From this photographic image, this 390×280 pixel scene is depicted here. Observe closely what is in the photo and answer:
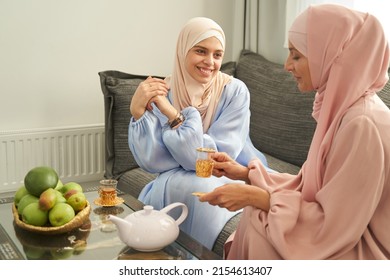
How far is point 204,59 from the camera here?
2.40 metres

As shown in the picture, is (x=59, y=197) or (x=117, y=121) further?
(x=117, y=121)

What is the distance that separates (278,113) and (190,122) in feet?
2.81

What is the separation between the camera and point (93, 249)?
1732 millimetres

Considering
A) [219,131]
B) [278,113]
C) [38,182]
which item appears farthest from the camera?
[278,113]

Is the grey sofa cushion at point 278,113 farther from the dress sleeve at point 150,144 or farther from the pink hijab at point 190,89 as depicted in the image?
the dress sleeve at point 150,144

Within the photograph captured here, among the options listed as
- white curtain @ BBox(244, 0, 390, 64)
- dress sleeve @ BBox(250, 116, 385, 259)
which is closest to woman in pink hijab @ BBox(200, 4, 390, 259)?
dress sleeve @ BBox(250, 116, 385, 259)

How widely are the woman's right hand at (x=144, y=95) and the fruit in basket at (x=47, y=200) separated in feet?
2.41

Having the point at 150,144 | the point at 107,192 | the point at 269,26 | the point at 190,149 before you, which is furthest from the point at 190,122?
the point at 269,26

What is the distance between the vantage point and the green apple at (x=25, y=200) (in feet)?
6.09

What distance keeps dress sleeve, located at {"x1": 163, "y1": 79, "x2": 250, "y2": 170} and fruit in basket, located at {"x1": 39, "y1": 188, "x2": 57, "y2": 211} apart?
2.20ft

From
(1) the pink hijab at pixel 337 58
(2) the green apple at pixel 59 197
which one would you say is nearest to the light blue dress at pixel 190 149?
(2) the green apple at pixel 59 197

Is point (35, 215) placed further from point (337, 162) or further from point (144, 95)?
point (337, 162)

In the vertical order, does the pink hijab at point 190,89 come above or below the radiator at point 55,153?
above

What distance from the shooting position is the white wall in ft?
10.4
